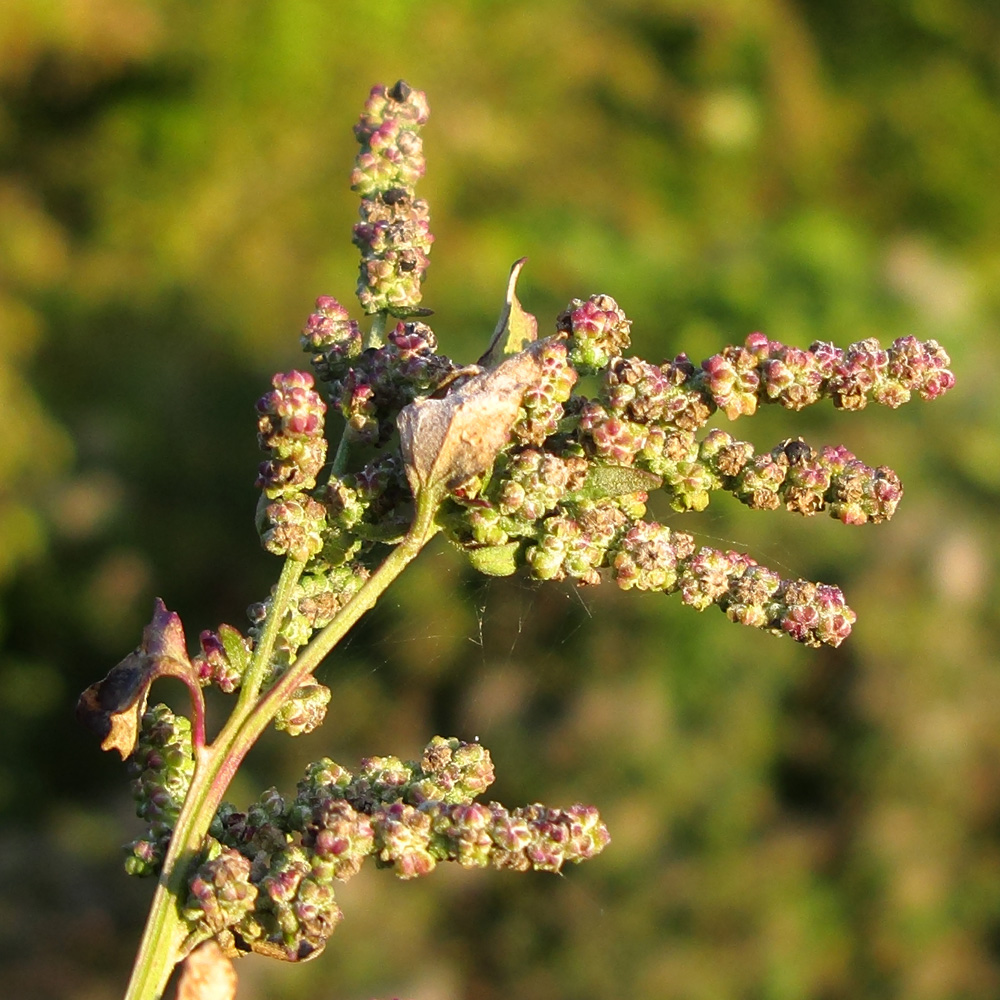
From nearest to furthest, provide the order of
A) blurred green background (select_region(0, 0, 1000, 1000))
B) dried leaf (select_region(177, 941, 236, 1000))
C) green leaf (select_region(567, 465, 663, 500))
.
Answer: dried leaf (select_region(177, 941, 236, 1000)) → green leaf (select_region(567, 465, 663, 500)) → blurred green background (select_region(0, 0, 1000, 1000))

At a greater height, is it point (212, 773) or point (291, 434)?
point (291, 434)

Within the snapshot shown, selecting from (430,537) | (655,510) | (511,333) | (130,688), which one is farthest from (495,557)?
(655,510)

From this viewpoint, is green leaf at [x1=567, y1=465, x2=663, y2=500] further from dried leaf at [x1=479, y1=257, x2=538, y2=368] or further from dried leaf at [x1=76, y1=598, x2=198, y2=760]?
dried leaf at [x1=76, y1=598, x2=198, y2=760]

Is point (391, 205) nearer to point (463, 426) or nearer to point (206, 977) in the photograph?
point (463, 426)

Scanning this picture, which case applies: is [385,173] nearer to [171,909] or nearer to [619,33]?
[171,909]

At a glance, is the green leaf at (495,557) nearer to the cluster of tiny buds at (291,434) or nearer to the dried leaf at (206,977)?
the cluster of tiny buds at (291,434)

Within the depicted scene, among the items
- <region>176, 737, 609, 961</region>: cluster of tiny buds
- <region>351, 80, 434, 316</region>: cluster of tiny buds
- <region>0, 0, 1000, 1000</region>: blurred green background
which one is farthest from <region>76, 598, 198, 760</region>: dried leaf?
<region>0, 0, 1000, 1000</region>: blurred green background
